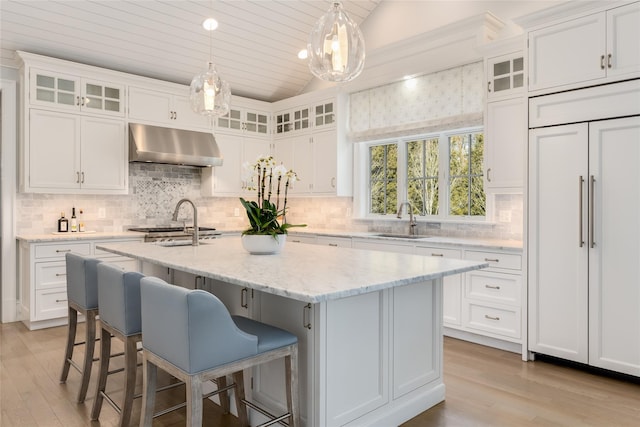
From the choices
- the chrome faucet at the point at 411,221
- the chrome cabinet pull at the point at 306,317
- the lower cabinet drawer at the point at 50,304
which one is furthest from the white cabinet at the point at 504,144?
the lower cabinet drawer at the point at 50,304

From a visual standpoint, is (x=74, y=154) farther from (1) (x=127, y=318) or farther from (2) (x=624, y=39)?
(2) (x=624, y=39)

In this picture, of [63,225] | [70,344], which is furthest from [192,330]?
[63,225]

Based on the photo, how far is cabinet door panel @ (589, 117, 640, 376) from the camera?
295 centimetres

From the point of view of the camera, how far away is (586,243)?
3.15 meters

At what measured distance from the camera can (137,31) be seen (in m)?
4.73

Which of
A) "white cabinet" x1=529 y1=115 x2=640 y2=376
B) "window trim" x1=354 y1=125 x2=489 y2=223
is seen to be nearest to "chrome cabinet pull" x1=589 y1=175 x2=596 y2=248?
"white cabinet" x1=529 y1=115 x2=640 y2=376

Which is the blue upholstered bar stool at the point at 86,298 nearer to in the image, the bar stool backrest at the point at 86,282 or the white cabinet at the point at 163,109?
the bar stool backrest at the point at 86,282

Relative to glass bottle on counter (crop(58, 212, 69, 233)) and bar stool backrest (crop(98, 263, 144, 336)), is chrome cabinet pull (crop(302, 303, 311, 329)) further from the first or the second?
glass bottle on counter (crop(58, 212, 69, 233))

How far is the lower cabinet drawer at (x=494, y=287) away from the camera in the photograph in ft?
11.9

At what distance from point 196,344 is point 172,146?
12.9 feet

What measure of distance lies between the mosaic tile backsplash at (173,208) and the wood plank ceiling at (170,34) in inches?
52.1

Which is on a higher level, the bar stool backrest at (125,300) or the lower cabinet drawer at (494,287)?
the bar stool backrest at (125,300)

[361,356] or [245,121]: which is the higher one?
[245,121]

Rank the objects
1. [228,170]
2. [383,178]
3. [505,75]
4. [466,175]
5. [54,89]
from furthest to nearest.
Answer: [228,170], [383,178], [466,175], [54,89], [505,75]
